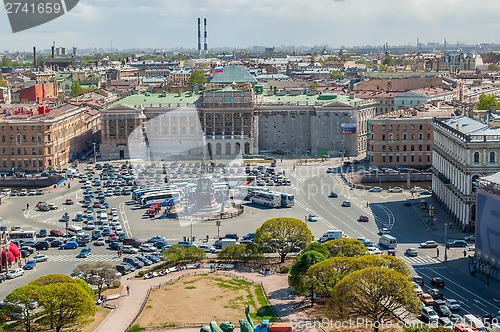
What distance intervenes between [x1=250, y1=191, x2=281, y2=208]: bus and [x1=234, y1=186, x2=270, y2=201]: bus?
114 cm

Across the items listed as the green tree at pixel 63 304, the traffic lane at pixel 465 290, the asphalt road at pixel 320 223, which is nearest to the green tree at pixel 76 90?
the asphalt road at pixel 320 223

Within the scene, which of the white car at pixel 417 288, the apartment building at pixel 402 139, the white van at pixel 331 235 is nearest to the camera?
the white car at pixel 417 288

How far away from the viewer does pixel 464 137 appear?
220 ft

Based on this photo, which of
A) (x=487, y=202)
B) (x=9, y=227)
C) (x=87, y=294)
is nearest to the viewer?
(x=87, y=294)

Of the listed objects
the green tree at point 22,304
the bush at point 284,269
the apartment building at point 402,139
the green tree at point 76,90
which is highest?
the green tree at point 76,90

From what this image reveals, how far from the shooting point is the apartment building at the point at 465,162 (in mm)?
65938

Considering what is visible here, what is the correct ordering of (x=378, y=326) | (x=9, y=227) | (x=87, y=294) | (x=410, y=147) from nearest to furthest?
(x=378, y=326)
(x=87, y=294)
(x=9, y=227)
(x=410, y=147)

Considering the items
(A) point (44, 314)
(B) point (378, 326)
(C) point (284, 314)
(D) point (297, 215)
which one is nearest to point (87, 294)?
(A) point (44, 314)

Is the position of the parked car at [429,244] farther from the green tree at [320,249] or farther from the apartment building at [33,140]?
the apartment building at [33,140]

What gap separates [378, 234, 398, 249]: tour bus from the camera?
61.8m

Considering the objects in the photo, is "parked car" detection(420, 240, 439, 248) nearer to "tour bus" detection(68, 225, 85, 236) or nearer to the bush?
the bush

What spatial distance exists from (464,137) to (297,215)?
689 inches

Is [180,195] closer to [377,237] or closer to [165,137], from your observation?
[377,237]

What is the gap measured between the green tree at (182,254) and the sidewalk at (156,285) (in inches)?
79.9
